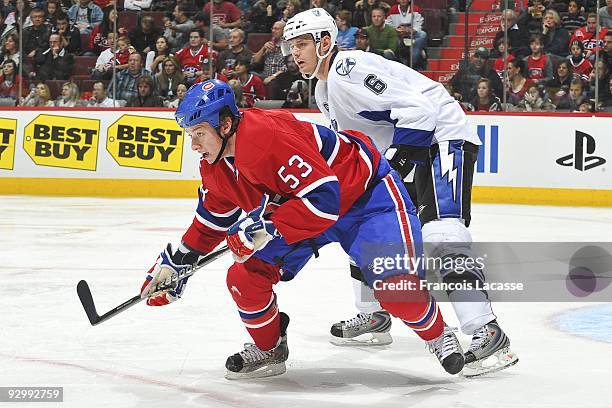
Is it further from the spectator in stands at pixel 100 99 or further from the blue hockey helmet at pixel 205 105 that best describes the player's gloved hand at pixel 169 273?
the spectator in stands at pixel 100 99

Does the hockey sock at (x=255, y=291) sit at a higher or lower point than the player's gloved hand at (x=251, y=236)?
lower

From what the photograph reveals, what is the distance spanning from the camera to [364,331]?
4418 mm

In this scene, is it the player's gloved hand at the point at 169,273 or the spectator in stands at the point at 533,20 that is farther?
the spectator in stands at the point at 533,20

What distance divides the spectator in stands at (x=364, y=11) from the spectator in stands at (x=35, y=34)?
132 inches

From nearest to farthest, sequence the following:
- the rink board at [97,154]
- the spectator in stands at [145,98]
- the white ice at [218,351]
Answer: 1. the white ice at [218,351]
2. the rink board at [97,154]
3. the spectator in stands at [145,98]

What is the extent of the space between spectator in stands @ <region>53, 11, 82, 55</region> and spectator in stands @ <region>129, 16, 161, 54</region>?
60cm

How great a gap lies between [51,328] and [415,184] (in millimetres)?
1666

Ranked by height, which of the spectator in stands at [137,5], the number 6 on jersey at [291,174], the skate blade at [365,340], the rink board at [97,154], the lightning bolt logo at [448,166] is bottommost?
the rink board at [97,154]

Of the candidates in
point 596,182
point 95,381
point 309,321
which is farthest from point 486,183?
point 95,381

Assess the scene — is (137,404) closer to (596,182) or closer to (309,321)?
(309,321)

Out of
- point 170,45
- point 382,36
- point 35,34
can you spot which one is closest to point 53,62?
point 35,34

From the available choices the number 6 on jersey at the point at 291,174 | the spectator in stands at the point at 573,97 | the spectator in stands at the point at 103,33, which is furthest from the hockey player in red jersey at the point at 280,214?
the spectator in stands at the point at 103,33

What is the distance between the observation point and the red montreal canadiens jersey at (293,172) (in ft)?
10.8

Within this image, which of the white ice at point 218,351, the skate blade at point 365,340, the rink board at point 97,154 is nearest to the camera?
the white ice at point 218,351
